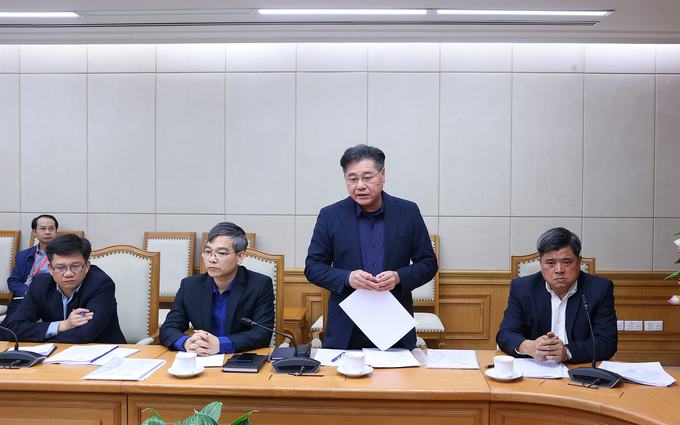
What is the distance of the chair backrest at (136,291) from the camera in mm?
2877

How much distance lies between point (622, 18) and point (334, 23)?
2.19m

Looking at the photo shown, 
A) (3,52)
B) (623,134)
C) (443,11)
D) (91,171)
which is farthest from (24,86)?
(623,134)

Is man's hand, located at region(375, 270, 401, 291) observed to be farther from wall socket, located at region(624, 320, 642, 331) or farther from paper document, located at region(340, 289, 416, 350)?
wall socket, located at region(624, 320, 642, 331)

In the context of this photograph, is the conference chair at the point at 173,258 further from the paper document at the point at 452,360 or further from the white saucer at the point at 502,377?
the white saucer at the point at 502,377

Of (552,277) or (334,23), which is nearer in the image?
(552,277)

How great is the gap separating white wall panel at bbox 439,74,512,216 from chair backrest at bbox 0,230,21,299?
3.99 m

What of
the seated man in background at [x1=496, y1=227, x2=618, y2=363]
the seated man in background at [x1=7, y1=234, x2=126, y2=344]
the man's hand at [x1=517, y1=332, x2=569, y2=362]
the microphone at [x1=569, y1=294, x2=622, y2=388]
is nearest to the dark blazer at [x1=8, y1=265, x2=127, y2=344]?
the seated man in background at [x1=7, y1=234, x2=126, y2=344]

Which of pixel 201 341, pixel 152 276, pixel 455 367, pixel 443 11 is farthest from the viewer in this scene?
pixel 443 11

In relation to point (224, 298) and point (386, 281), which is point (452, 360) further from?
point (224, 298)

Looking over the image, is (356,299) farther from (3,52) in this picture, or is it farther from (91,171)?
(3,52)

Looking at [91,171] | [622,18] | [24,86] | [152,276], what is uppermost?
[622,18]

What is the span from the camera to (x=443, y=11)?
3.64 metres

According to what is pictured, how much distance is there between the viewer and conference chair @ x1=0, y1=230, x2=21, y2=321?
14.8ft

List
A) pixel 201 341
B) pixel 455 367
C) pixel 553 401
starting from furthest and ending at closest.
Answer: pixel 201 341 → pixel 455 367 → pixel 553 401
